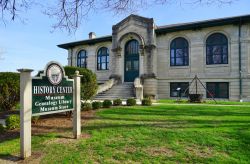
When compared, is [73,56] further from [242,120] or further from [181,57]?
[242,120]

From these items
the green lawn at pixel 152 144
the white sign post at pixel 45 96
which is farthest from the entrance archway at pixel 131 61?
the white sign post at pixel 45 96

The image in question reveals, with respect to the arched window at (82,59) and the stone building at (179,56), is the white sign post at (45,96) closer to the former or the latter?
the stone building at (179,56)

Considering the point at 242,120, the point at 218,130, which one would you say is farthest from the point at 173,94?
the point at 218,130

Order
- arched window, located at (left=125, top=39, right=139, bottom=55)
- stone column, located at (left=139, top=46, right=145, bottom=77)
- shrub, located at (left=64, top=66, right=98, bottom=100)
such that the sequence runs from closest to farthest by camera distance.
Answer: shrub, located at (left=64, top=66, right=98, bottom=100), stone column, located at (left=139, top=46, right=145, bottom=77), arched window, located at (left=125, top=39, right=139, bottom=55)

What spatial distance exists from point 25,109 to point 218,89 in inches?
767

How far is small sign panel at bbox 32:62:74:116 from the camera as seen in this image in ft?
20.1

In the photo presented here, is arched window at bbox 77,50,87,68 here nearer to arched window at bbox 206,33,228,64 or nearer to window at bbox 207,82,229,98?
arched window at bbox 206,33,228,64

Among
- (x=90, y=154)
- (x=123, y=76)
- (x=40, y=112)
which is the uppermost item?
(x=123, y=76)

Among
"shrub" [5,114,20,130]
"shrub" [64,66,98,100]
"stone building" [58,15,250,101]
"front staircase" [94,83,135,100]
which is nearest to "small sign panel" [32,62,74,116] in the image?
"shrub" [5,114,20,130]

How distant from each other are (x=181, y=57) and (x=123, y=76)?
21.9ft

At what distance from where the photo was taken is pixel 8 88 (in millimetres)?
11859

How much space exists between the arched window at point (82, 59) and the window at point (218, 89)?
51.9ft

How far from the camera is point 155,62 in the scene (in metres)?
24.2

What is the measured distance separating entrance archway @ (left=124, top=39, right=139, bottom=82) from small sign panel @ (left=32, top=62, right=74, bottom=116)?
18.4m
